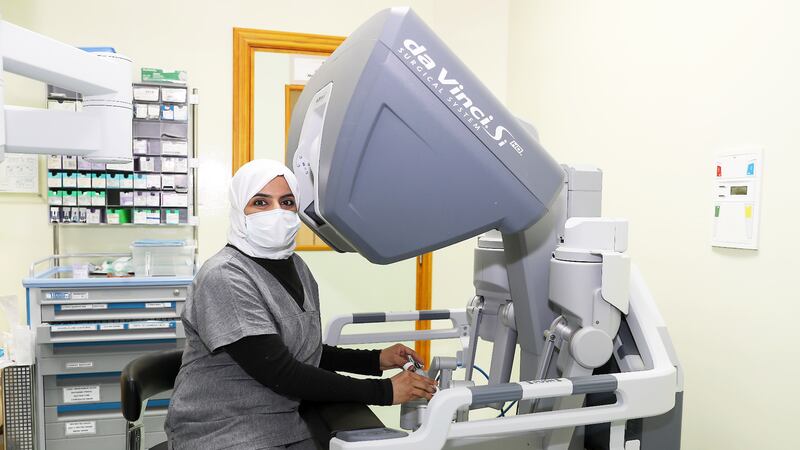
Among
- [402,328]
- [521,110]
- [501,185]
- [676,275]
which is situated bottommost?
[402,328]

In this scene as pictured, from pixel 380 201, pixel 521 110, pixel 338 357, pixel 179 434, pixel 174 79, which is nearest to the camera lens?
pixel 380 201

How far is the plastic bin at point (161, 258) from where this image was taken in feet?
8.60

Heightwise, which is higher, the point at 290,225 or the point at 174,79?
the point at 174,79

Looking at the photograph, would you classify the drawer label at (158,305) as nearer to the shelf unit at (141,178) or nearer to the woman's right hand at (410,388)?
the shelf unit at (141,178)

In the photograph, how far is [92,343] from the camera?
243cm

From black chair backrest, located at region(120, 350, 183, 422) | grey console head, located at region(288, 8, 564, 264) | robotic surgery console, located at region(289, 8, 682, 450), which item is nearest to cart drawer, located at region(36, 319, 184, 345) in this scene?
black chair backrest, located at region(120, 350, 183, 422)

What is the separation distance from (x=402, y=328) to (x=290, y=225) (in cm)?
187

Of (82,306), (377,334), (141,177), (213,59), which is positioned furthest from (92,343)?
(213,59)

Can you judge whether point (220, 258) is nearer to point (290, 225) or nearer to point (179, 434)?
point (290, 225)

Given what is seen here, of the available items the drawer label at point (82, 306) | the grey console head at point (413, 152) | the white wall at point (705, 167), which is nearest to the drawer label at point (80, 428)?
the drawer label at point (82, 306)

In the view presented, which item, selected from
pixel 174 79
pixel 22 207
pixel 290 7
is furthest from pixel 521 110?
pixel 22 207

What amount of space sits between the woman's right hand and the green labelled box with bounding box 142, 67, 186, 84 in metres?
A: 2.04

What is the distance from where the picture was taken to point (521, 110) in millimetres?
3049

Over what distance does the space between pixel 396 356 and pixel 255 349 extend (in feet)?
1.70
